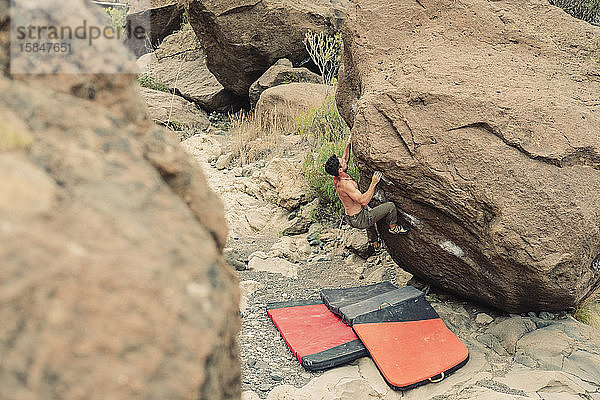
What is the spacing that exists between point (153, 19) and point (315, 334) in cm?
929

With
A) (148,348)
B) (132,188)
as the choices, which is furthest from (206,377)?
(132,188)

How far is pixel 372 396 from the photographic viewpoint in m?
2.99

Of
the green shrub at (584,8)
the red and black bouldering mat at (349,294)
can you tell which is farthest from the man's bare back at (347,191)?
the green shrub at (584,8)

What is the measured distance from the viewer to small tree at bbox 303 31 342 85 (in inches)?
307

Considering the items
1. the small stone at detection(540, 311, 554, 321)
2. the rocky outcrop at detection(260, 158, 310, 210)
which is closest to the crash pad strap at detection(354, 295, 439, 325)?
the small stone at detection(540, 311, 554, 321)

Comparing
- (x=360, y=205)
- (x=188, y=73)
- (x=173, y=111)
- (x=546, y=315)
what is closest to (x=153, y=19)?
(x=188, y=73)

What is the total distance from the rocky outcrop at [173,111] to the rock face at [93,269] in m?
6.91

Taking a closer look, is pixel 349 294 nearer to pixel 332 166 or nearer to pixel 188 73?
pixel 332 166

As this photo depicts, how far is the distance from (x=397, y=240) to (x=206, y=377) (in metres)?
2.94

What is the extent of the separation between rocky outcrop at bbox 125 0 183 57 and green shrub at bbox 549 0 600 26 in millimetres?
7095

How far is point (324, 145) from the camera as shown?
19.6ft

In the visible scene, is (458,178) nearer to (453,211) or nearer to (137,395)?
(453,211)

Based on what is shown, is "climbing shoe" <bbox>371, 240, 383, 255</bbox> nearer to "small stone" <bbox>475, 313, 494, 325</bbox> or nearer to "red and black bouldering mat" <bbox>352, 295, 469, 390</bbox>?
"red and black bouldering mat" <bbox>352, 295, 469, 390</bbox>

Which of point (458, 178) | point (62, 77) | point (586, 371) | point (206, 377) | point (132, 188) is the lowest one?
point (586, 371)
